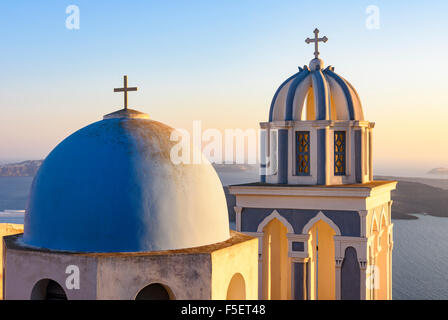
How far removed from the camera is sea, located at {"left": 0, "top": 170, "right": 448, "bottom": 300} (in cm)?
4709

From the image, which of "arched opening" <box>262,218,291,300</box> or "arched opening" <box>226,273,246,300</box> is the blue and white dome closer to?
"arched opening" <box>262,218,291,300</box>

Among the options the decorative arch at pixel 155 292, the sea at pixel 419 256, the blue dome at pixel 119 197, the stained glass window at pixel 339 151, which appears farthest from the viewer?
the sea at pixel 419 256

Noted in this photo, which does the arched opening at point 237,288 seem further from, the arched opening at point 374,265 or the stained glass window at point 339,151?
the stained glass window at point 339,151

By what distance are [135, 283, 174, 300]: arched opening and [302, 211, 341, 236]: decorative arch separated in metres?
8.40

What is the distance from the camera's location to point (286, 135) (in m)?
16.3

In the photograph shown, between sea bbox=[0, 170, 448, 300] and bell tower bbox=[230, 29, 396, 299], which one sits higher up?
bell tower bbox=[230, 29, 396, 299]

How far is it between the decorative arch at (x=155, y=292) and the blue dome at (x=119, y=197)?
1.89 feet

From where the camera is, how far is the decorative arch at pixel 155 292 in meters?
7.49

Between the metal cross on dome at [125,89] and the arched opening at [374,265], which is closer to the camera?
the metal cross on dome at [125,89]

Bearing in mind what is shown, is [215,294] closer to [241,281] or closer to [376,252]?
[241,281]

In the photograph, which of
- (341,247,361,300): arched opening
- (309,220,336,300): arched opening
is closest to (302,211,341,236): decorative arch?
(341,247,361,300): arched opening

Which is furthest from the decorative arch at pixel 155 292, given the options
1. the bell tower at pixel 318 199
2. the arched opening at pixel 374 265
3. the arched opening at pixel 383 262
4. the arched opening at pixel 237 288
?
the arched opening at pixel 383 262

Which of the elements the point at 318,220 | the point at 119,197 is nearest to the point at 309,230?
the point at 318,220
